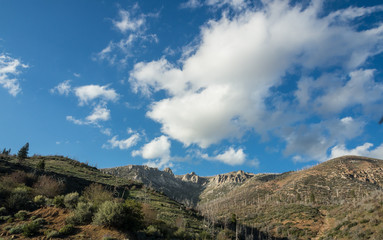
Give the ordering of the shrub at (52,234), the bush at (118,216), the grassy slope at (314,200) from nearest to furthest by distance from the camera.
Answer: the shrub at (52,234) < the bush at (118,216) < the grassy slope at (314,200)

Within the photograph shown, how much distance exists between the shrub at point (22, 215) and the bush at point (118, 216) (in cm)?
623

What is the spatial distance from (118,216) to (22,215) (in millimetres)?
8501

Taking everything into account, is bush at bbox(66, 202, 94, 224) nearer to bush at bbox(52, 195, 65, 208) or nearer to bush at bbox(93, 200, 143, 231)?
bush at bbox(93, 200, 143, 231)

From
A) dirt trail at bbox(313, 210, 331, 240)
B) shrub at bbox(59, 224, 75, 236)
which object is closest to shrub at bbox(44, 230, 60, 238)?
shrub at bbox(59, 224, 75, 236)

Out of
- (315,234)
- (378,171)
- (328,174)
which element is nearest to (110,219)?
(315,234)

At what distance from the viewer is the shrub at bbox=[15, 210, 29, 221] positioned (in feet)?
56.2

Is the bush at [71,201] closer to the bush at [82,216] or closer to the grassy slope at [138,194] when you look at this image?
the bush at [82,216]

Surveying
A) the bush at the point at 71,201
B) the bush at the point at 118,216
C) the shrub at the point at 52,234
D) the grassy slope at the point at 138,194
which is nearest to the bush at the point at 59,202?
the bush at the point at 71,201

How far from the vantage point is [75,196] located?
855 inches

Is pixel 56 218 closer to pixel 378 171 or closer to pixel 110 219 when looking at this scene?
pixel 110 219

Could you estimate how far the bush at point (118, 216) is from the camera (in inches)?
624

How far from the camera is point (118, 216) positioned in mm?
15977

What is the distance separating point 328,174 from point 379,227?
75.1 metres

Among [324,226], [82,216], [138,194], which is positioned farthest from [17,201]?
[324,226]
